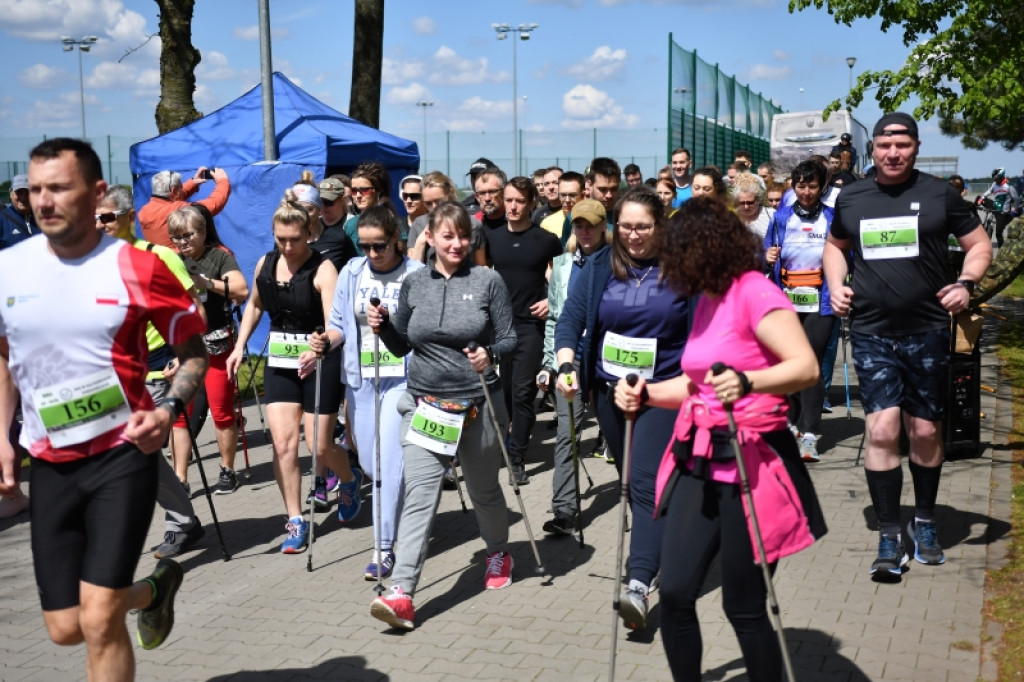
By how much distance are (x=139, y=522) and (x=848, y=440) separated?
703 centimetres

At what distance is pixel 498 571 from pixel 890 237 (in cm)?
269

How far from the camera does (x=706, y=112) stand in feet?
95.9

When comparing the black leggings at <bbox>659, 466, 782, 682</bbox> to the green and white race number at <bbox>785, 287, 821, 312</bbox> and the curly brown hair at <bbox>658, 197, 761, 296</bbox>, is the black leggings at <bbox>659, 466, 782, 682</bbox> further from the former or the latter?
the green and white race number at <bbox>785, 287, 821, 312</bbox>

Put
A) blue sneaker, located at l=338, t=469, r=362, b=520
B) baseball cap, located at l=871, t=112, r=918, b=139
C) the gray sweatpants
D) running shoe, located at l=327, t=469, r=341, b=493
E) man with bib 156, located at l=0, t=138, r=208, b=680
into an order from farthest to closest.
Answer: running shoe, located at l=327, t=469, r=341, b=493 → blue sneaker, located at l=338, t=469, r=362, b=520 → baseball cap, located at l=871, t=112, r=918, b=139 → the gray sweatpants → man with bib 156, located at l=0, t=138, r=208, b=680

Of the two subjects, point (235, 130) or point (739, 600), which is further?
point (235, 130)

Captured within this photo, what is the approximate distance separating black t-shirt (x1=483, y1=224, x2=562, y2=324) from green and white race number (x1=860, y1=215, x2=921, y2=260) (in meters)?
2.86

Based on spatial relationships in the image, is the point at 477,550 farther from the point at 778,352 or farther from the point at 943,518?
the point at 778,352

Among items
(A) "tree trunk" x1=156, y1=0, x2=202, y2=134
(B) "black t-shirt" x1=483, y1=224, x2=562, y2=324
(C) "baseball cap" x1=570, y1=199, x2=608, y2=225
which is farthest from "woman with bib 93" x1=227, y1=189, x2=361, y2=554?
(A) "tree trunk" x1=156, y1=0, x2=202, y2=134

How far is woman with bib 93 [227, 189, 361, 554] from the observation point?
6844 mm

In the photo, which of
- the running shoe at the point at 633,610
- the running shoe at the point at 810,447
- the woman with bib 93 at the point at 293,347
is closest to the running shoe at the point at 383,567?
the woman with bib 93 at the point at 293,347

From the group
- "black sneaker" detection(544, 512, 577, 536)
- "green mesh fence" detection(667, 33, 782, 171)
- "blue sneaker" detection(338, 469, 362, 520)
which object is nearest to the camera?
"black sneaker" detection(544, 512, 577, 536)

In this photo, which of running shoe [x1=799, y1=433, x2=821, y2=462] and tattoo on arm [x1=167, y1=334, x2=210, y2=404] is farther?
running shoe [x1=799, y1=433, x2=821, y2=462]

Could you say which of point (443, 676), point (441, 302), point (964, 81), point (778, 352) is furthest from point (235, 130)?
point (778, 352)

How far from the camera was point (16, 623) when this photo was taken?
19.0 feet
